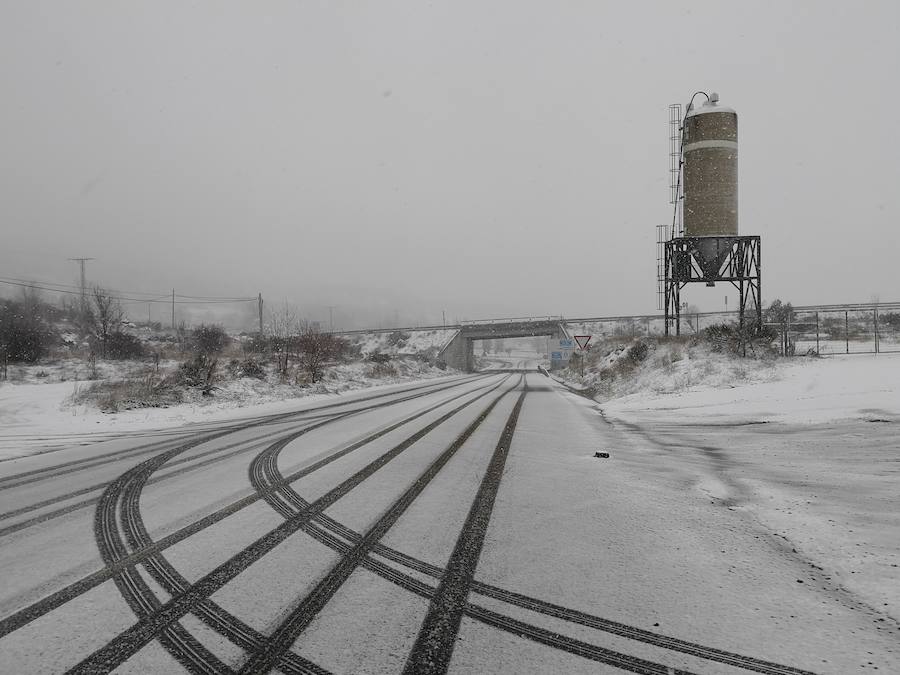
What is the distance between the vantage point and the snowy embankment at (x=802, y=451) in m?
3.21

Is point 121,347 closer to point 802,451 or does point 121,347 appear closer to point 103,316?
point 103,316

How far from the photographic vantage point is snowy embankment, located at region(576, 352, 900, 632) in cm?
321

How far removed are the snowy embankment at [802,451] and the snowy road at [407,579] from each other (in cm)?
28

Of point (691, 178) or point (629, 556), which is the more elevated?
point (691, 178)

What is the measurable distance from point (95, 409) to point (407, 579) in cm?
1493

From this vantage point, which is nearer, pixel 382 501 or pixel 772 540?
pixel 772 540

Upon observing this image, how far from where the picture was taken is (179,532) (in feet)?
12.2

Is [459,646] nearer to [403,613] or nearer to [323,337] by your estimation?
[403,613]

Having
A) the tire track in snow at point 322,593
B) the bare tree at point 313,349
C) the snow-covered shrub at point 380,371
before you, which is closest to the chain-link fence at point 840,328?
the tire track in snow at point 322,593

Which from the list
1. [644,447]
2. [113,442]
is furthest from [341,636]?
[113,442]

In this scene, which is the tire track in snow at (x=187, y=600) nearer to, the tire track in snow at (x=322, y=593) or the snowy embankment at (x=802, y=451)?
the tire track in snow at (x=322, y=593)

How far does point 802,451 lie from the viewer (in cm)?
631

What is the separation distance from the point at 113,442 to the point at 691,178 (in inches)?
918

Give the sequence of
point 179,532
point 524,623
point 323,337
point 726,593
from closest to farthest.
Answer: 1. point 524,623
2. point 726,593
3. point 179,532
4. point 323,337
